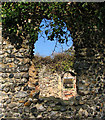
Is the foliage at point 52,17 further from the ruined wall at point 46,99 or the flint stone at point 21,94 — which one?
the flint stone at point 21,94

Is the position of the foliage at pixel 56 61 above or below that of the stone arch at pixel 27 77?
above

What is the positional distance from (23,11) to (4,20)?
1.96 ft

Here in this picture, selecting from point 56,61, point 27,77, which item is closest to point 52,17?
point 27,77

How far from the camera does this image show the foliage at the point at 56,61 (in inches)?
512

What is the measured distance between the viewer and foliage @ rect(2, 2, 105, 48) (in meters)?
4.42

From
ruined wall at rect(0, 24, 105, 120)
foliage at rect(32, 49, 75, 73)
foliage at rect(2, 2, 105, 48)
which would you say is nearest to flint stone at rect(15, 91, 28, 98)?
ruined wall at rect(0, 24, 105, 120)

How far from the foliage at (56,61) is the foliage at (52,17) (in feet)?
27.4

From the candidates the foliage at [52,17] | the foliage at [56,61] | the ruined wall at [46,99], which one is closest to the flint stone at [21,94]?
the ruined wall at [46,99]

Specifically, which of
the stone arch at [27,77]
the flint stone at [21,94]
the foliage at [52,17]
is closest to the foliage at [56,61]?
the stone arch at [27,77]

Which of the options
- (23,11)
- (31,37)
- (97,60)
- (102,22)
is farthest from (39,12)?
(97,60)

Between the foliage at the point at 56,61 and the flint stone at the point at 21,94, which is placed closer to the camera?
the flint stone at the point at 21,94

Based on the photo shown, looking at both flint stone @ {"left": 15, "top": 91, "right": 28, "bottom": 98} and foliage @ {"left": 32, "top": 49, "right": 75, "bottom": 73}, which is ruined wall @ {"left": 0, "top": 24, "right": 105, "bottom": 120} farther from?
foliage @ {"left": 32, "top": 49, "right": 75, "bottom": 73}

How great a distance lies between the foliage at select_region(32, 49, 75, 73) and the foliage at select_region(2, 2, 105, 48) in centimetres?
834

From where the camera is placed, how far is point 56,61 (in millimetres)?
13594
